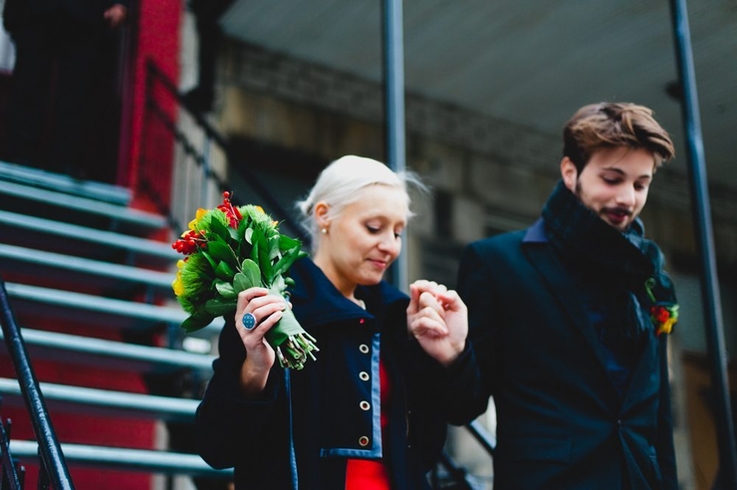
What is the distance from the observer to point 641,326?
2502 millimetres

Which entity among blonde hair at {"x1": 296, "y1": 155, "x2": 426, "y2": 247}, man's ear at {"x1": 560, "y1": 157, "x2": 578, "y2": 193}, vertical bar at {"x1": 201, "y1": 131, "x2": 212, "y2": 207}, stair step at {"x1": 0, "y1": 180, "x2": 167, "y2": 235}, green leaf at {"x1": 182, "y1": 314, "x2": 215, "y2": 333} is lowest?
green leaf at {"x1": 182, "y1": 314, "x2": 215, "y2": 333}

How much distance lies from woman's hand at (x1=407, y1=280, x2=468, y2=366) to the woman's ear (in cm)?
31

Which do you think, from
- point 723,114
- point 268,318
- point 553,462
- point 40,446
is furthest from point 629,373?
point 723,114

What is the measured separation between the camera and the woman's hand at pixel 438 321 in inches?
88.7

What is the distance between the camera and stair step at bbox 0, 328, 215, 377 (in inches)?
145

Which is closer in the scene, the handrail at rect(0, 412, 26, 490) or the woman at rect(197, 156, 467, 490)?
the woman at rect(197, 156, 467, 490)

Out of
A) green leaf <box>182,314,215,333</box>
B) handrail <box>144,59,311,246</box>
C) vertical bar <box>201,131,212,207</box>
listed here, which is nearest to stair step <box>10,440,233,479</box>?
green leaf <box>182,314,215,333</box>

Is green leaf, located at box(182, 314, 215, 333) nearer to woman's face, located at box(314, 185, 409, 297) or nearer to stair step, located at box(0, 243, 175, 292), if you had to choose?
woman's face, located at box(314, 185, 409, 297)

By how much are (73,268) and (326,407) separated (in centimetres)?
254

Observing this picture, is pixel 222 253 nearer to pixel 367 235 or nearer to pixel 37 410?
pixel 367 235

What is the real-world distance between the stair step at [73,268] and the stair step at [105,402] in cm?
83

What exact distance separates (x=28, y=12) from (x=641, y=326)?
3.91 m

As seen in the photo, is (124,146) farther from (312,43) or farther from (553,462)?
(553,462)

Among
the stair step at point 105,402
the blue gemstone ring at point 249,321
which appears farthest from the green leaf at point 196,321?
the stair step at point 105,402
